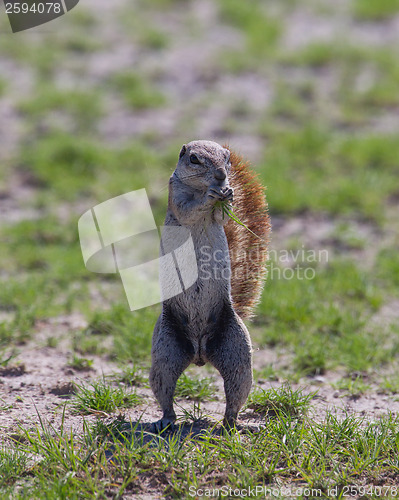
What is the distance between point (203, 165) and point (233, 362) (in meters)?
1.03

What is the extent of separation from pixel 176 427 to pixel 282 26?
870cm

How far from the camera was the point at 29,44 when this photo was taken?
10133 millimetres

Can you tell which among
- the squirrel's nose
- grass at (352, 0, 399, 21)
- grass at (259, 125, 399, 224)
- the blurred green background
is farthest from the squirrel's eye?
grass at (352, 0, 399, 21)

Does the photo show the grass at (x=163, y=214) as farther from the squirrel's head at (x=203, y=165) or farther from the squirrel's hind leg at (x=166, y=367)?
the squirrel's head at (x=203, y=165)

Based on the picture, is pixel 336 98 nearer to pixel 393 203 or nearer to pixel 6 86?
pixel 393 203

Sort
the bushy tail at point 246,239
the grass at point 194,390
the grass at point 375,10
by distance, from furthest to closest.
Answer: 1. the grass at point 375,10
2. the grass at point 194,390
3. the bushy tail at point 246,239

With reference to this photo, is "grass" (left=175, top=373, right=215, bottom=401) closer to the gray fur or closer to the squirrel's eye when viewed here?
the gray fur

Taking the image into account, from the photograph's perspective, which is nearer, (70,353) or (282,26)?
(70,353)

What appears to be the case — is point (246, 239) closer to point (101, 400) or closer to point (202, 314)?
point (202, 314)

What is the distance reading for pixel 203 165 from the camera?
11.6 feet

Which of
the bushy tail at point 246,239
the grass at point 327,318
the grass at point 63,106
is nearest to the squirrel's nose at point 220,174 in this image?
the bushy tail at point 246,239

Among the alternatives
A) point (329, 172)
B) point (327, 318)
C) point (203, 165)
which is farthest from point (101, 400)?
point (329, 172)

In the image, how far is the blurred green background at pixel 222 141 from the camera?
5.43m

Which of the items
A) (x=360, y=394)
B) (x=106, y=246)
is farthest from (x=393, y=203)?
(x=360, y=394)
